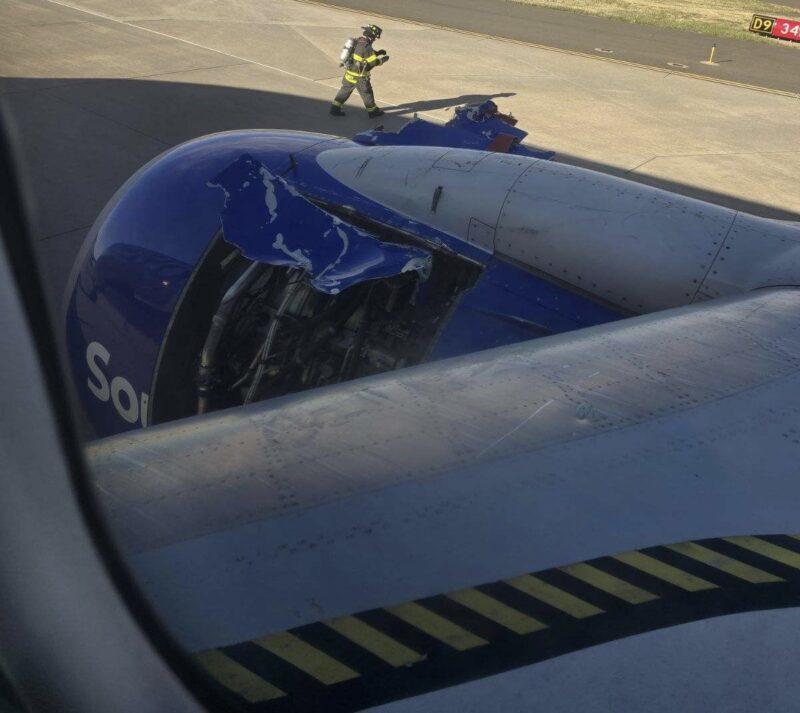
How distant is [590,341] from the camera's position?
3701 millimetres

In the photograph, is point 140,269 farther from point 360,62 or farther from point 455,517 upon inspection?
point 360,62

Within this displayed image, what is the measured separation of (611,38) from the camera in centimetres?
2516

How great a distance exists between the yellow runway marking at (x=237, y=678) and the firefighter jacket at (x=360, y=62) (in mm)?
14309

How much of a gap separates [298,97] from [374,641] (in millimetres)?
15384

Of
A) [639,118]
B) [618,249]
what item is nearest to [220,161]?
[618,249]

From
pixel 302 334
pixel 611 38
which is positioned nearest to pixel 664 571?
pixel 302 334

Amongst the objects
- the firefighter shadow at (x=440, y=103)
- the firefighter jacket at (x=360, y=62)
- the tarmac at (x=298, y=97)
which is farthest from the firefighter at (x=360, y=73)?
the firefighter shadow at (x=440, y=103)

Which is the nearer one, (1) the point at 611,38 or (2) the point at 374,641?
(2) the point at 374,641

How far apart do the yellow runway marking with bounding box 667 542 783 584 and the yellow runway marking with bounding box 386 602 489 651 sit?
2.38ft

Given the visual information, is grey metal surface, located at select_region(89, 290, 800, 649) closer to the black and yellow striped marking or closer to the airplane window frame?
the black and yellow striped marking

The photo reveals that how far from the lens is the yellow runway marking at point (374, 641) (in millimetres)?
2002

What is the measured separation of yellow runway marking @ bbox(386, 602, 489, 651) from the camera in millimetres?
2059

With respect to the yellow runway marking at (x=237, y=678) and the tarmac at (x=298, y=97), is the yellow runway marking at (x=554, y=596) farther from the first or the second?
the tarmac at (x=298, y=97)

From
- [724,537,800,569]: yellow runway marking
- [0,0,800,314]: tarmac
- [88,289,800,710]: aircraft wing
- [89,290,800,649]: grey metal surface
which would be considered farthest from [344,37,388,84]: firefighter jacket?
[724,537,800,569]: yellow runway marking
